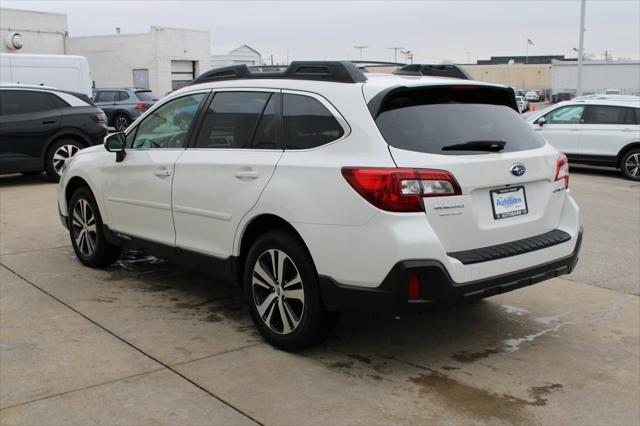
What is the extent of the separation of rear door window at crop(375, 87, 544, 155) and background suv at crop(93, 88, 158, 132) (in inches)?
861

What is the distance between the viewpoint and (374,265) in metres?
3.75

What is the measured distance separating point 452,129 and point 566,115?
12.5 meters

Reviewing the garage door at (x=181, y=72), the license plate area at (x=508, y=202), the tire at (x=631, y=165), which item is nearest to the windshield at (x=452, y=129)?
the license plate area at (x=508, y=202)

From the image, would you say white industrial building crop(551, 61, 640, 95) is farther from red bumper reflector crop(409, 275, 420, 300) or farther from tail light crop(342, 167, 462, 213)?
red bumper reflector crop(409, 275, 420, 300)

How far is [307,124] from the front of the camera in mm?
4281

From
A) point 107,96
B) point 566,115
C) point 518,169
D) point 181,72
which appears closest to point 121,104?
point 107,96

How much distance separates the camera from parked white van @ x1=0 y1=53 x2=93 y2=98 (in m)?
17.7

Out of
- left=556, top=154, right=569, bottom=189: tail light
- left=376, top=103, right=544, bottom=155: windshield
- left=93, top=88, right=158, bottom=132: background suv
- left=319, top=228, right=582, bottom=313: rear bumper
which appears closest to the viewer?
left=319, top=228, right=582, bottom=313: rear bumper

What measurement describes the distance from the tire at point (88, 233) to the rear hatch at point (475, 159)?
3.33 metres

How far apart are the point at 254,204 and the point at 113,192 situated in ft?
6.70

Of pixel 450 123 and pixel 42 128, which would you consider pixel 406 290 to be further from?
pixel 42 128

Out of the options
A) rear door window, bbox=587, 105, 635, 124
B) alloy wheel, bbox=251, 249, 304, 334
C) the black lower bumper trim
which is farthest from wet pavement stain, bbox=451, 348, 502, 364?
rear door window, bbox=587, 105, 635, 124

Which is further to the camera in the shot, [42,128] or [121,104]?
[121,104]

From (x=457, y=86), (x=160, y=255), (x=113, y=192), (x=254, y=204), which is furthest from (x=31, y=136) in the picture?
(x=457, y=86)
